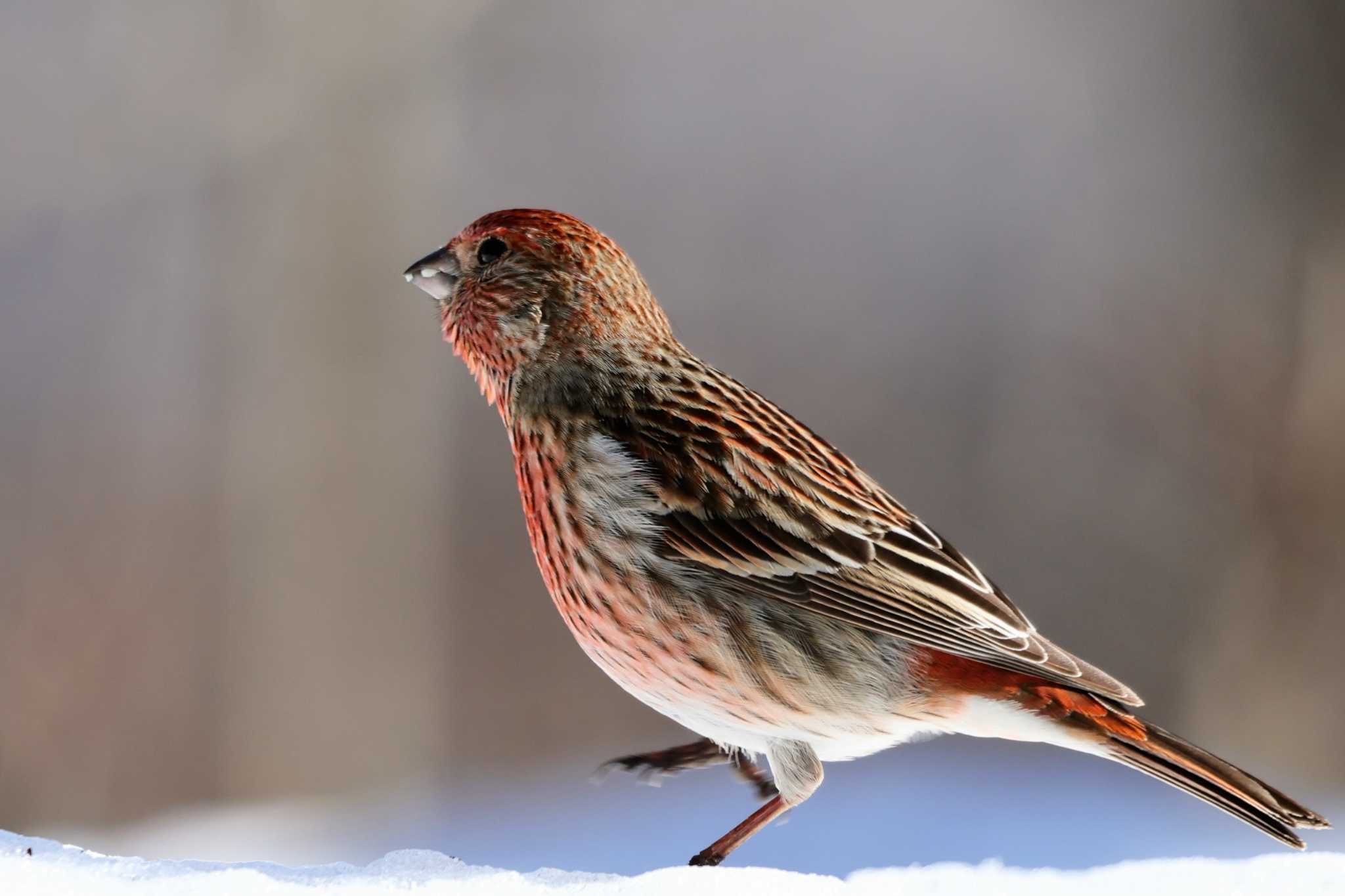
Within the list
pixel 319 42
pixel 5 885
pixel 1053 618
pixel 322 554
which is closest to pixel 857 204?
pixel 1053 618

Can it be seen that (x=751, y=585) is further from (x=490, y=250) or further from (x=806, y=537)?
(x=490, y=250)

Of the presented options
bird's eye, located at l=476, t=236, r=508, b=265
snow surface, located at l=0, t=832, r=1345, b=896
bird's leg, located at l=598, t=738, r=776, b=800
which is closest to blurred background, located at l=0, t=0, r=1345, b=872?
bird's leg, located at l=598, t=738, r=776, b=800

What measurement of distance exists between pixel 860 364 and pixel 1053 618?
138 centimetres

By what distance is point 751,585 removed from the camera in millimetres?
1919

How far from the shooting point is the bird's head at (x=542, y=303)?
2.15 metres

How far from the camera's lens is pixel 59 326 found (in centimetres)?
486

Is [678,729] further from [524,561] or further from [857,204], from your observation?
[857,204]

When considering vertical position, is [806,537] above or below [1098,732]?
above

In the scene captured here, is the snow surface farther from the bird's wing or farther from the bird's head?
the bird's head

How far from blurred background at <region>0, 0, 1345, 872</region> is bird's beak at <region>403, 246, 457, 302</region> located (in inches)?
76.1

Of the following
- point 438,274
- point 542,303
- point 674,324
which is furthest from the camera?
point 674,324

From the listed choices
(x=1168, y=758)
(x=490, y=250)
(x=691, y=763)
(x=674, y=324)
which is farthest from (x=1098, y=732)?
(x=674, y=324)

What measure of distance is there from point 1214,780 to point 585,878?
2.83 feet

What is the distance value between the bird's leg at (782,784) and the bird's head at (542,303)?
67 cm
